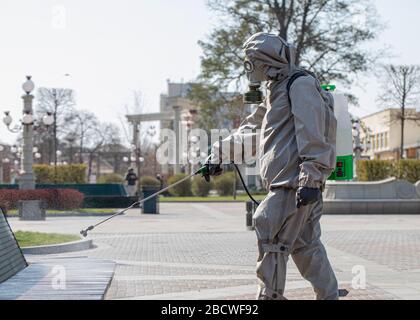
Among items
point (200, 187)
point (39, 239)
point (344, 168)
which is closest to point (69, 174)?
point (200, 187)

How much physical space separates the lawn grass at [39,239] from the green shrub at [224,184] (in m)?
33.8

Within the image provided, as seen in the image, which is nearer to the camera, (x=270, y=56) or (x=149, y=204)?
(x=270, y=56)

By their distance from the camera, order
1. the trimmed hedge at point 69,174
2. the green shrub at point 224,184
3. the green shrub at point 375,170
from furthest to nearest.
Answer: the green shrub at point 224,184
the trimmed hedge at point 69,174
the green shrub at point 375,170

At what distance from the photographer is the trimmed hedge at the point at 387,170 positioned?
38.8 metres

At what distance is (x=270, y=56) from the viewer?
564 cm

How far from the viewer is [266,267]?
536cm

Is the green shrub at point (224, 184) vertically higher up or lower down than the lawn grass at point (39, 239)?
higher up

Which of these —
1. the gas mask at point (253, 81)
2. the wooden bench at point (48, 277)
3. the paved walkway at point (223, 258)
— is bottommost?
the paved walkway at point (223, 258)

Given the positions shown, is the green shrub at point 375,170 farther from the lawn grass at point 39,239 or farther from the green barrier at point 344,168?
the green barrier at point 344,168

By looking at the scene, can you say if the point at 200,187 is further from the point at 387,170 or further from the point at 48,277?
the point at 48,277

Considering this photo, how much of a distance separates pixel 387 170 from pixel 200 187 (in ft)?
42.5

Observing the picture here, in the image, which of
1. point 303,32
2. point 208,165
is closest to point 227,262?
point 208,165

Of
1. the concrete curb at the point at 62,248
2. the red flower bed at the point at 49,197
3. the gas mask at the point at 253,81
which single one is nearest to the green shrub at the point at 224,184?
the red flower bed at the point at 49,197

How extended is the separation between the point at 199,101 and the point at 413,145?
43826mm
